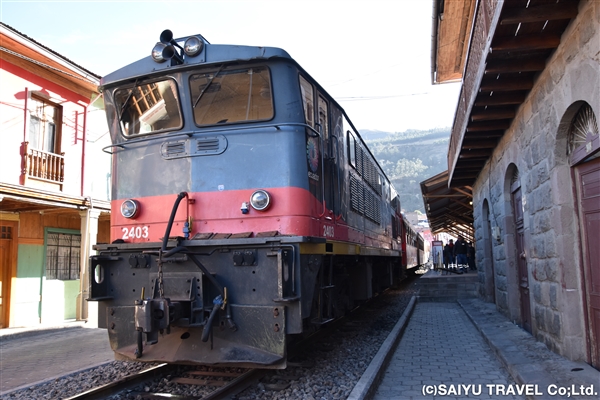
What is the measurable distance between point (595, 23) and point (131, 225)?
5240 millimetres

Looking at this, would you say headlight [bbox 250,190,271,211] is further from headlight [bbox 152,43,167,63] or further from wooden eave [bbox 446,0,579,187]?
wooden eave [bbox 446,0,579,187]

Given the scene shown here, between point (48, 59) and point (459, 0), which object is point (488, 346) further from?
point (48, 59)

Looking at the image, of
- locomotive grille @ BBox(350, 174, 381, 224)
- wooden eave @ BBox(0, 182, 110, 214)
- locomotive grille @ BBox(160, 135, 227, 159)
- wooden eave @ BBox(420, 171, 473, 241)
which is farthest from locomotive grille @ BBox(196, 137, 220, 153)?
wooden eave @ BBox(420, 171, 473, 241)

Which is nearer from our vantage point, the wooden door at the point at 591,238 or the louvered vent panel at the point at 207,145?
the wooden door at the point at 591,238

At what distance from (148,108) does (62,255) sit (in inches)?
351

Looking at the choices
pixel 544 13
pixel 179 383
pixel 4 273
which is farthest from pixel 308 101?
pixel 4 273

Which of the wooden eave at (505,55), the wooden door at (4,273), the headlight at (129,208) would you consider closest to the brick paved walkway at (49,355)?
the wooden door at (4,273)

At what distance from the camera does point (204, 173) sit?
5445 millimetres

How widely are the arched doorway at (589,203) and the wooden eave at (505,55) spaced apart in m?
0.92

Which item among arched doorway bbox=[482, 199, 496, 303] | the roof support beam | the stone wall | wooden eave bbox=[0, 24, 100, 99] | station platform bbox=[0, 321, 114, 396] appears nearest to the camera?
the stone wall

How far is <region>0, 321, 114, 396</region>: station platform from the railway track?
129 centimetres

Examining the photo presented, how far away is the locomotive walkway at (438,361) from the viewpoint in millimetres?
4926

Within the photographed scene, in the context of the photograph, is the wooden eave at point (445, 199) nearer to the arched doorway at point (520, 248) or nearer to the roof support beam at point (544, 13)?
the arched doorway at point (520, 248)

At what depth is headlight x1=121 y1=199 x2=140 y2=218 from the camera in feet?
18.6
